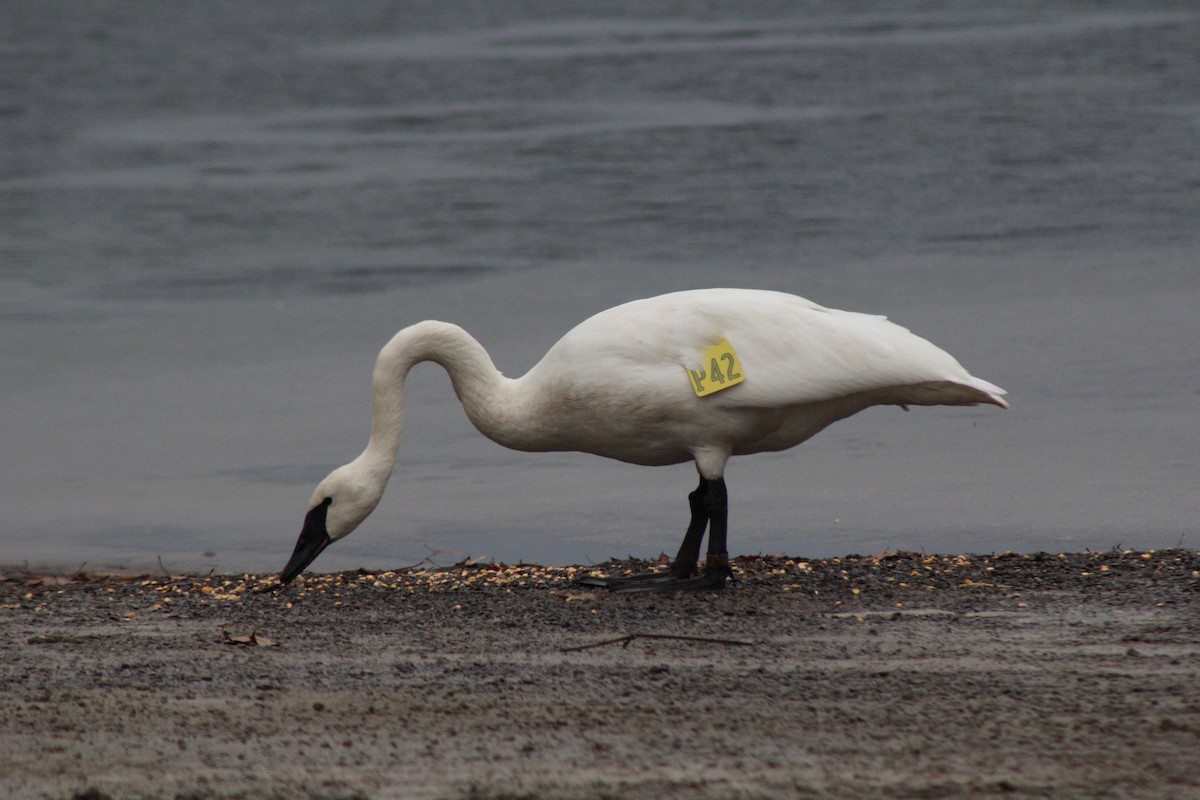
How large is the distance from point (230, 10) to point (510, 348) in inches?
1533

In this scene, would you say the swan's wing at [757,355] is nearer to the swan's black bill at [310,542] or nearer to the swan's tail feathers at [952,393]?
the swan's tail feathers at [952,393]

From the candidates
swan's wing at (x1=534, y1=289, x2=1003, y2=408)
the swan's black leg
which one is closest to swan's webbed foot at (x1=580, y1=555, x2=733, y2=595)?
the swan's black leg

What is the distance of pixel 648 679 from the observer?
5.59 m

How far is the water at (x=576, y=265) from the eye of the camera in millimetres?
9281

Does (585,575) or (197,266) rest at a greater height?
(197,266)

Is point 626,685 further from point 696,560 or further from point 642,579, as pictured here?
point 696,560

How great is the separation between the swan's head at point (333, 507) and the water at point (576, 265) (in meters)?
1.18

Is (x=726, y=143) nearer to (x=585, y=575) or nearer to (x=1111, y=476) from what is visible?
(x=1111, y=476)

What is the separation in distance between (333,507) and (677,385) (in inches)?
62.8

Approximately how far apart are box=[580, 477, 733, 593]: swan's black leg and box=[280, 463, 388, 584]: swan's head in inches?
40.3

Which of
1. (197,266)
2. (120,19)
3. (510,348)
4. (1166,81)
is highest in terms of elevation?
(120,19)

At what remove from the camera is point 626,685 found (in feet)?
18.1

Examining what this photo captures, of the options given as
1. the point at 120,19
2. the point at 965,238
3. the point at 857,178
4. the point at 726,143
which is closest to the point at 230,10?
the point at 120,19

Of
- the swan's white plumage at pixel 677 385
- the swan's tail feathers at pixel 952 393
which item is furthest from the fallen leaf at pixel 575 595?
the swan's tail feathers at pixel 952 393
